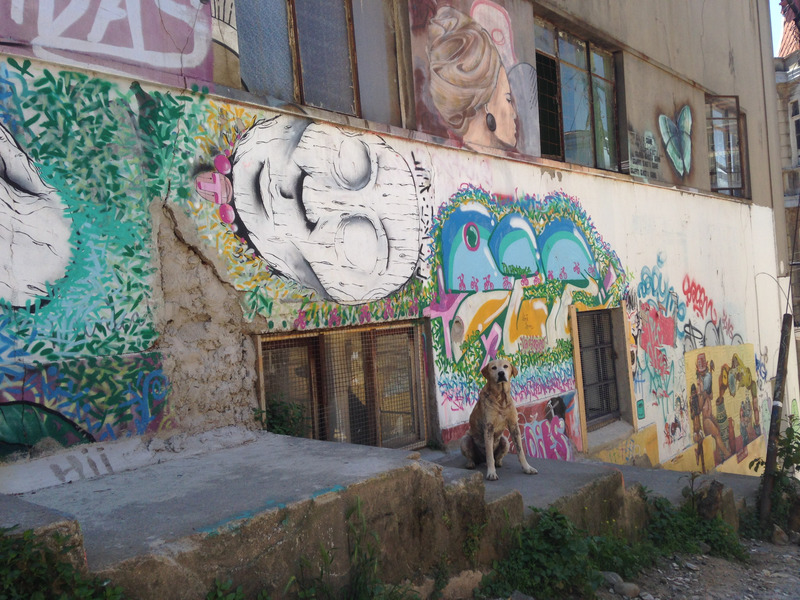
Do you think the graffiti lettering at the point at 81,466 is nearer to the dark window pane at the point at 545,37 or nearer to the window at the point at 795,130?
the dark window pane at the point at 545,37

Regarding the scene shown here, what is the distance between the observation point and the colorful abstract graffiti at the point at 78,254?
3740 millimetres

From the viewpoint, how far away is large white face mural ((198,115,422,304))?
4953mm

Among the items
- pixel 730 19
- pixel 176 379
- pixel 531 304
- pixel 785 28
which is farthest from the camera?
pixel 785 28

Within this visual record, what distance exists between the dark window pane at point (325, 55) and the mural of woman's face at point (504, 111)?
6.39ft

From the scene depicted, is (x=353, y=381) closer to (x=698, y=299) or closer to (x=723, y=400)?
(x=698, y=299)

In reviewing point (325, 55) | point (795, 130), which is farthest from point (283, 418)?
point (795, 130)

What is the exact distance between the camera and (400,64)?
642cm

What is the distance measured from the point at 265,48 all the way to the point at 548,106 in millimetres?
4374

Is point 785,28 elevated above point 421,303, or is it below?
above

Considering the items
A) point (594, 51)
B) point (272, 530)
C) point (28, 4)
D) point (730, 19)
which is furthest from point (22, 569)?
point (730, 19)

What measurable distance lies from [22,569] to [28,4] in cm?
319

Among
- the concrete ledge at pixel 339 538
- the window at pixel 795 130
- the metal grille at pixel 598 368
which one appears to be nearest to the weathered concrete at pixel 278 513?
the concrete ledge at pixel 339 538

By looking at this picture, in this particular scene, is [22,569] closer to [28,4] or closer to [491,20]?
[28,4]

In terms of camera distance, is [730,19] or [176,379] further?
[730,19]
